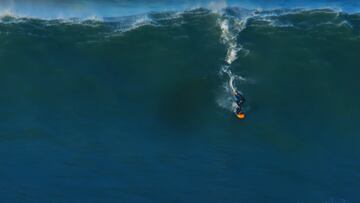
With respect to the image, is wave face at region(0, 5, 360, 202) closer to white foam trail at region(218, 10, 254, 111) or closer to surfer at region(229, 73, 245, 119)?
white foam trail at region(218, 10, 254, 111)

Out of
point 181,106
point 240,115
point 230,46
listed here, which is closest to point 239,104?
point 240,115

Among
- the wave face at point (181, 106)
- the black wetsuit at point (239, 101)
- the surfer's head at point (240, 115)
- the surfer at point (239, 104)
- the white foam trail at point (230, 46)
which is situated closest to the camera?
the wave face at point (181, 106)

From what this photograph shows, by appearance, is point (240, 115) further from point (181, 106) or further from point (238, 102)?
point (181, 106)

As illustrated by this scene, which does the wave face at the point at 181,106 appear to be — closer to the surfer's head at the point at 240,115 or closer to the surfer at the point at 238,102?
the surfer at the point at 238,102

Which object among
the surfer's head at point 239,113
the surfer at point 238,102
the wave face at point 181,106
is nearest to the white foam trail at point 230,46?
the surfer at point 238,102

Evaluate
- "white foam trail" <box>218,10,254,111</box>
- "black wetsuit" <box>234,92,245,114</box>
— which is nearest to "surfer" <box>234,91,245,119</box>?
"black wetsuit" <box>234,92,245,114</box>

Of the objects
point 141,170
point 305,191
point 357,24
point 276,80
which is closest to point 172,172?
point 141,170
